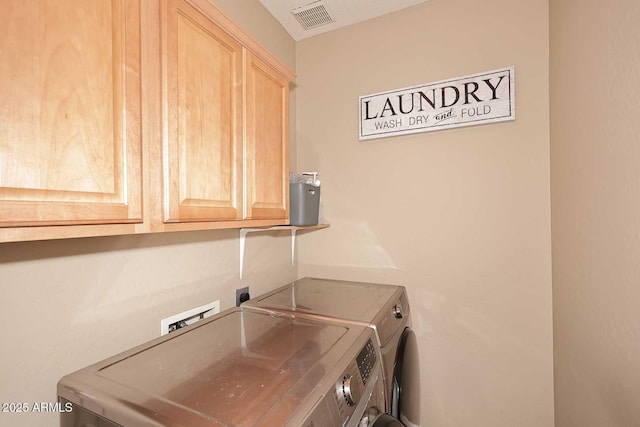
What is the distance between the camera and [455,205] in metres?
1.82

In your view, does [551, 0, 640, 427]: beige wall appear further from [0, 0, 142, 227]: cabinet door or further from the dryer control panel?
[0, 0, 142, 227]: cabinet door

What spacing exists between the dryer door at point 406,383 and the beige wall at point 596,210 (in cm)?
72

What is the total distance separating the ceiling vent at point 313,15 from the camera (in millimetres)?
1912

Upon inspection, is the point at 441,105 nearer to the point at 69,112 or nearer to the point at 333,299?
the point at 333,299

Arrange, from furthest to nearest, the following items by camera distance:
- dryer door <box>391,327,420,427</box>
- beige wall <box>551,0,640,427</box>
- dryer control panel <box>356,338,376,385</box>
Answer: dryer door <box>391,327,420,427</box> < dryer control panel <box>356,338,376,385</box> < beige wall <box>551,0,640,427</box>

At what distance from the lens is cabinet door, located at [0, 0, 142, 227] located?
58 cm

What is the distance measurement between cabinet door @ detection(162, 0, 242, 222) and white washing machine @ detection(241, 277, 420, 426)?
26.2 inches

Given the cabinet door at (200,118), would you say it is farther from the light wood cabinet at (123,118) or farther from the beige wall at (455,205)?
the beige wall at (455,205)

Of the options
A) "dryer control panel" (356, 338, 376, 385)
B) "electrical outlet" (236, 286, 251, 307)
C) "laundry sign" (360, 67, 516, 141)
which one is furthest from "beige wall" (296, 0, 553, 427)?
"dryer control panel" (356, 338, 376, 385)

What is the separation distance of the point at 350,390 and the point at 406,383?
0.80m

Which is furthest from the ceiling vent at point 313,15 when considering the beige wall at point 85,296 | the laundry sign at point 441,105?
the beige wall at point 85,296

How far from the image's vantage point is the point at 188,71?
0.97 meters

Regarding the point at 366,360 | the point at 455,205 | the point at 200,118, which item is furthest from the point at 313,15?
the point at 366,360

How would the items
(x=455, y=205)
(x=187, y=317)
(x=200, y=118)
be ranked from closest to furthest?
(x=200, y=118)
(x=187, y=317)
(x=455, y=205)
